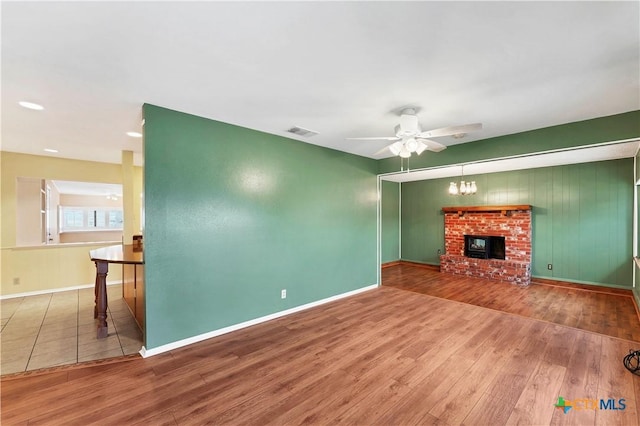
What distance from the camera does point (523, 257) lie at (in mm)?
5664

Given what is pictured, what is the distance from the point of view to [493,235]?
6059mm

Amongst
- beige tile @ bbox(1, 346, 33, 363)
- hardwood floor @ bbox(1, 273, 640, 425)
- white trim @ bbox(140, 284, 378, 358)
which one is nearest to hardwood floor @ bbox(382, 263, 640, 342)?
hardwood floor @ bbox(1, 273, 640, 425)

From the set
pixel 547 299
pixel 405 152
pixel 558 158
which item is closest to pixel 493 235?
pixel 547 299

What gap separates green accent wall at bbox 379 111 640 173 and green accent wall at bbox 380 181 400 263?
2.79m

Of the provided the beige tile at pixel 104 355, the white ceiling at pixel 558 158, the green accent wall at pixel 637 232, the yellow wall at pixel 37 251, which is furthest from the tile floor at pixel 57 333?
the green accent wall at pixel 637 232

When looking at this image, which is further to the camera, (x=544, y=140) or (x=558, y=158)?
(x=558, y=158)

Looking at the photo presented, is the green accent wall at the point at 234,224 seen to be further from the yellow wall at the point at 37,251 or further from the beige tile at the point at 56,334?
the yellow wall at the point at 37,251

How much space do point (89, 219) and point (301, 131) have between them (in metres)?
10.5

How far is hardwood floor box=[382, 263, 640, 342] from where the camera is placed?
348 cm

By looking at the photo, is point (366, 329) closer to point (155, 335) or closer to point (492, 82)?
point (155, 335)

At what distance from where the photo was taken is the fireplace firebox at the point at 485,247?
6.07 metres

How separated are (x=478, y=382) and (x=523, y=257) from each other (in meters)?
4.53

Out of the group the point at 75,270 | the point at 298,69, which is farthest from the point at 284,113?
the point at 75,270

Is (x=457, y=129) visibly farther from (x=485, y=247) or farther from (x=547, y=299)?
(x=485, y=247)
